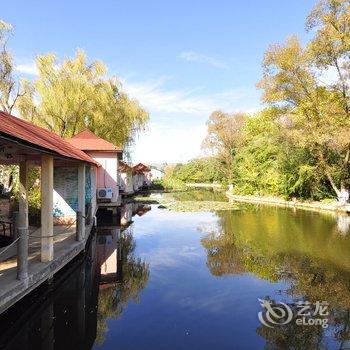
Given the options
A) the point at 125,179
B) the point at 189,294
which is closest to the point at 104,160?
the point at 125,179

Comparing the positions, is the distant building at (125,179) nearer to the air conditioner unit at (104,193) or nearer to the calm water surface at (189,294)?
the air conditioner unit at (104,193)

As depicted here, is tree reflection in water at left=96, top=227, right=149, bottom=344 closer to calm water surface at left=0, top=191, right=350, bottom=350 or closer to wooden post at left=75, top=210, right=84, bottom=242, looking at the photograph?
calm water surface at left=0, top=191, right=350, bottom=350

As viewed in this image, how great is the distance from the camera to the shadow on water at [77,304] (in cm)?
638

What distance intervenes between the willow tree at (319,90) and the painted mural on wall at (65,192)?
1602 cm

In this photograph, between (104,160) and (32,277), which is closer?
(32,277)

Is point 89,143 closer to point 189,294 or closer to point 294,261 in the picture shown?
point 294,261

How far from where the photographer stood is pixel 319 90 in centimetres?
2714

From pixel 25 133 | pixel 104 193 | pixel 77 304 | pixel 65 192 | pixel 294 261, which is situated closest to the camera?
pixel 25 133

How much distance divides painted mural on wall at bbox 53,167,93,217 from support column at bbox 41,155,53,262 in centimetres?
735

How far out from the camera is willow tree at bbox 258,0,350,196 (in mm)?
24156

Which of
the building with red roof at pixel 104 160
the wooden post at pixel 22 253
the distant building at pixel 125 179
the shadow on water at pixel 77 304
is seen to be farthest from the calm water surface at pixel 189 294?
the distant building at pixel 125 179

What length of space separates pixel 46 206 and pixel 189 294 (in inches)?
152

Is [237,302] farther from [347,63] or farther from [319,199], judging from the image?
[319,199]

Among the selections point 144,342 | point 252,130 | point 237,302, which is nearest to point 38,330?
point 144,342
